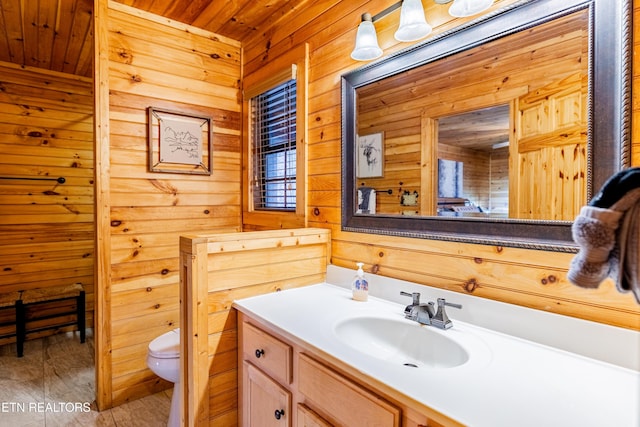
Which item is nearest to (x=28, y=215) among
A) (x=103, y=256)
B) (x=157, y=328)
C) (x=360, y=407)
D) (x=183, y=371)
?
(x=103, y=256)

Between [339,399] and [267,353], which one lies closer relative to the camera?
[339,399]

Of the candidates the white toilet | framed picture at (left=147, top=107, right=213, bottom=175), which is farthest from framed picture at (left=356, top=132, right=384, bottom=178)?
the white toilet

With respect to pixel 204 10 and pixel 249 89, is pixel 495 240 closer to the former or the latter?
pixel 249 89

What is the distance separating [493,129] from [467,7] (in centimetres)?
43

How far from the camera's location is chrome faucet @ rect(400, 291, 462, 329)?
3.99 ft

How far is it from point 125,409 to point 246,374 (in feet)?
3.81

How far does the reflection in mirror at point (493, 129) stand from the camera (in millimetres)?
1031

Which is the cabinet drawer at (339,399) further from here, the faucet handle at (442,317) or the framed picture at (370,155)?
the framed picture at (370,155)

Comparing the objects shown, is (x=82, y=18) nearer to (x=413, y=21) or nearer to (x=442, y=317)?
(x=413, y=21)

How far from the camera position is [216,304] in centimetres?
148

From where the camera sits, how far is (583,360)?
0.98 m

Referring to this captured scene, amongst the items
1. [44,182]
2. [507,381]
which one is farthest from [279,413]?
[44,182]

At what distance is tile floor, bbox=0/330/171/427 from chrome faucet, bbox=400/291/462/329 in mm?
1632

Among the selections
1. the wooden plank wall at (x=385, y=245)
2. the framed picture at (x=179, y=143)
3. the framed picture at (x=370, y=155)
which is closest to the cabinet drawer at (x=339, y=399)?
the wooden plank wall at (x=385, y=245)
